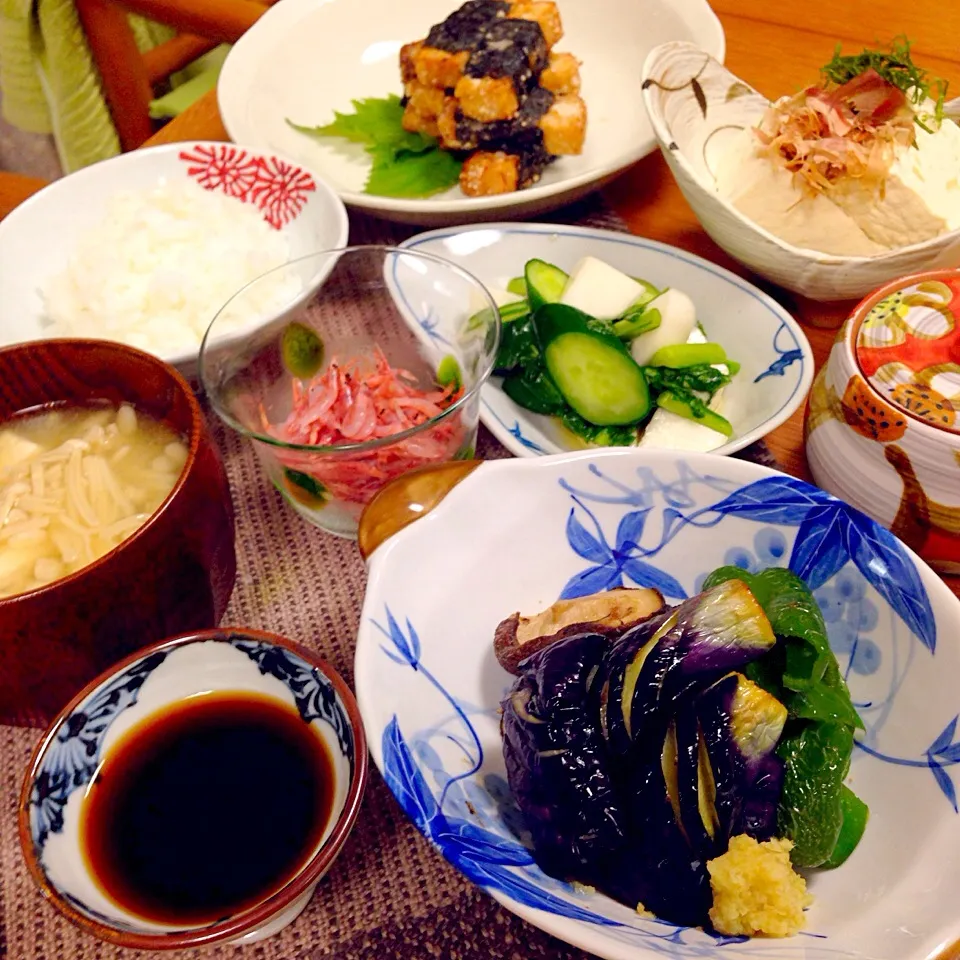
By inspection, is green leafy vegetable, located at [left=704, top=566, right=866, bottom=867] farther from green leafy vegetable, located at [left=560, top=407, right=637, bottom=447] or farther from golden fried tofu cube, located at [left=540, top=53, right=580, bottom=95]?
golden fried tofu cube, located at [left=540, top=53, right=580, bottom=95]

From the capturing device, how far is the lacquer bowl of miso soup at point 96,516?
88 centimetres

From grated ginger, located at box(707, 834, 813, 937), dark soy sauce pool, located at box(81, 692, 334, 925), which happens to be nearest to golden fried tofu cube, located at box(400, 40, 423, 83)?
dark soy sauce pool, located at box(81, 692, 334, 925)

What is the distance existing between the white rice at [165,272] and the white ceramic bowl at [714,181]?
0.73m

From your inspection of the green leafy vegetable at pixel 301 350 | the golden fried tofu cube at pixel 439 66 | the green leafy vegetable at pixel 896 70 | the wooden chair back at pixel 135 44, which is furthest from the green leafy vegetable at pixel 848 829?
the wooden chair back at pixel 135 44

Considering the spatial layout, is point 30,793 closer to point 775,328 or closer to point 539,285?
point 539,285

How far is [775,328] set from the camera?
1355 millimetres

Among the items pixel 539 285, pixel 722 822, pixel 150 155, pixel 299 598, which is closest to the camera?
pixel 722 822

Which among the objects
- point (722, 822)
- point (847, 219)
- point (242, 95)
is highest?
point (242, 95)

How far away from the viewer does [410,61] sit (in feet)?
5.88

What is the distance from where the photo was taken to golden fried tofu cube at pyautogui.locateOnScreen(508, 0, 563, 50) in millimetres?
1840

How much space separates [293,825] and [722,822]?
18.2 inches

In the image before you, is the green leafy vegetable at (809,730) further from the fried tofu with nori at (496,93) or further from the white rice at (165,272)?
the fried tofu with nori at (496,93)

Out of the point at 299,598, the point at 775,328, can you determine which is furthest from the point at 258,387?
the point at 775,328

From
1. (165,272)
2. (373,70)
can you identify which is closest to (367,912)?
(165,272)
